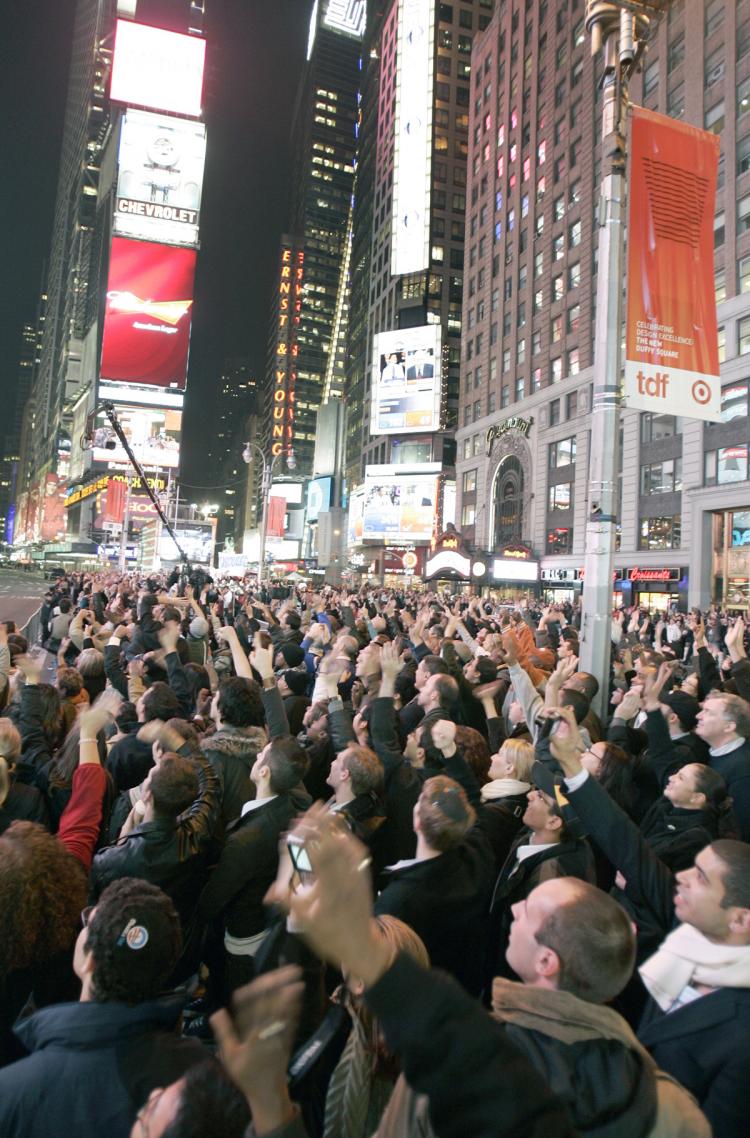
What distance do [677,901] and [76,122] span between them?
191 m

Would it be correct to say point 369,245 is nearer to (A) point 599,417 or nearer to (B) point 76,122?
(B) point 76,122

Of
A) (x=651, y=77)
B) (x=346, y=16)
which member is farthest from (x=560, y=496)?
(x=346, y=16)

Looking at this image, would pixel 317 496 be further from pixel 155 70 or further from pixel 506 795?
pixel 506 795

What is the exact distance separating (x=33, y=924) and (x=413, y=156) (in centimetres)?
8894

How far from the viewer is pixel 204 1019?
4031mm

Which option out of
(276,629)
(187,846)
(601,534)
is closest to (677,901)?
(187,846)

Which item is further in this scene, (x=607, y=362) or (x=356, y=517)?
(x=356, y=517)

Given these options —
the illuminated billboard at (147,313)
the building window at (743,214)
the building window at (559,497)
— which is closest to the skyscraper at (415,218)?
the building window at (559,497)

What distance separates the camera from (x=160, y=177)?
75375 millimetres

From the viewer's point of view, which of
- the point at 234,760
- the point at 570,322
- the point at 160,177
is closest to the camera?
the point at 234,760

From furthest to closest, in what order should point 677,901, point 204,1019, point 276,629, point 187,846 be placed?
point 276,629 → point 204,1019 → point 187,846 → point 677,901

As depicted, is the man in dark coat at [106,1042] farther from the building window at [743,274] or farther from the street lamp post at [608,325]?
the building window at [743,274]

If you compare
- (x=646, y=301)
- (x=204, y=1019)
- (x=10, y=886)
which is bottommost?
(x=204, y=1019)

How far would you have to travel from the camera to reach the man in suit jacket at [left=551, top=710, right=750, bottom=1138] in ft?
6.74
